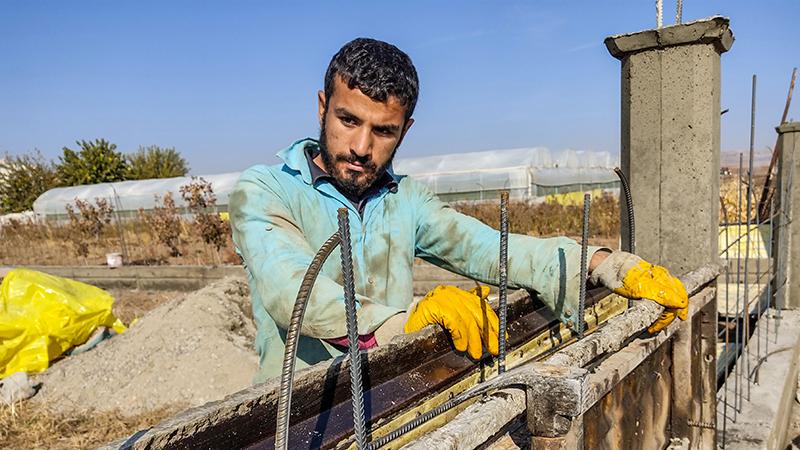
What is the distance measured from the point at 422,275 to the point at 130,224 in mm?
13597

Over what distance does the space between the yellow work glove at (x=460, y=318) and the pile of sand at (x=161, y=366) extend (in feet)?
14.0

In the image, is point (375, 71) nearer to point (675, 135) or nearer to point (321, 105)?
point (321, 105)

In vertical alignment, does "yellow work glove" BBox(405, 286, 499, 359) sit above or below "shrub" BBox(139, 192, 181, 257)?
above

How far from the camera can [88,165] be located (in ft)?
90.2

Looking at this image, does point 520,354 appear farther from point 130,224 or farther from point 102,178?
point 102,178

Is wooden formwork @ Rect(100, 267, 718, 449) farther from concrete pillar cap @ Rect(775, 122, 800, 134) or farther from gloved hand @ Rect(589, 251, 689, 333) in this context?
concrete pillar cap @ Rect(775, 122, 800, 134)

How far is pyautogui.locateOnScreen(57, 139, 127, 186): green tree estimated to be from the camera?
2750 centimetres

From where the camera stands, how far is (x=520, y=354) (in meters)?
2.03

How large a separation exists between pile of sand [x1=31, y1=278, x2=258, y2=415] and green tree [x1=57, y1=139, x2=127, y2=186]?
23.8 metres

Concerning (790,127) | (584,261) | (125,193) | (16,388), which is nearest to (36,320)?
(16,388)

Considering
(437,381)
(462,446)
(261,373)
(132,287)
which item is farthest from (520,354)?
(132,287)

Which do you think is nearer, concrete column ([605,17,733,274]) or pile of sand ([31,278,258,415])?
concrete column ([605,17,733,274])

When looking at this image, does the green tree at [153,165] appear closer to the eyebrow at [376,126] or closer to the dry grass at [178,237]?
the dry grass at [178,237]

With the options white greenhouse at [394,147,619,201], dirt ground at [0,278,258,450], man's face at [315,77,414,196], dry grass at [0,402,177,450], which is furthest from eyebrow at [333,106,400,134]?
white greenhouse at [394,147,619,201]
